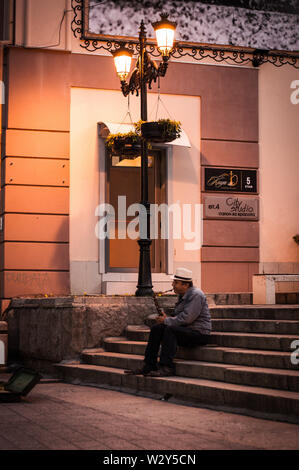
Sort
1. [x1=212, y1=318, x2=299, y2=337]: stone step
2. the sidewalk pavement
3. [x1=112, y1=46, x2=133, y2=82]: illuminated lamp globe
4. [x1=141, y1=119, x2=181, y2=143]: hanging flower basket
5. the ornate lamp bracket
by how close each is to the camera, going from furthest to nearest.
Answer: [x1=112, y1=46, x2=133, y2=82]: illuminated lamp globe < [x1=141, y1=119, x2=181, y2=143]: hanging flower basket < the ornate lamp bracket < [x1=212, y1=318, x2=299, y2=337]: stone step < the sidewalk pavement

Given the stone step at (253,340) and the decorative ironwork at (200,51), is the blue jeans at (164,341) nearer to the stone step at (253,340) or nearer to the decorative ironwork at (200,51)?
the stone step at (253,340)

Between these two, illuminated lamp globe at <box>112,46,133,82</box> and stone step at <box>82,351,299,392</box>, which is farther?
illuminated lamp globe at <box>112,46,133,82</box>

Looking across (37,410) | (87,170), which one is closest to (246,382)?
(37,410)

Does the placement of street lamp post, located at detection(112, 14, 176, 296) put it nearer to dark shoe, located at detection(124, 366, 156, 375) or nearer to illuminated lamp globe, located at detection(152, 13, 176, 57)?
illuminated lamp globe, located at detection(152, 13, 176, 57)

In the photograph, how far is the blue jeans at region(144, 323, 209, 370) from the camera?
962 cm

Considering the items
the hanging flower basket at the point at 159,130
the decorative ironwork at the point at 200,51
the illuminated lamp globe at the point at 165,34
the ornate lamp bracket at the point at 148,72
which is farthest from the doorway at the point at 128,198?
the illuminated lamp globe at the point at 165,34

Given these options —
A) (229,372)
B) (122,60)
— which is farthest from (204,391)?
(122,60)

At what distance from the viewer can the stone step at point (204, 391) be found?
7418 mm

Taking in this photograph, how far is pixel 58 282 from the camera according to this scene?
14.4m

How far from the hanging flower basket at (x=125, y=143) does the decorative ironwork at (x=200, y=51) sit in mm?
2494

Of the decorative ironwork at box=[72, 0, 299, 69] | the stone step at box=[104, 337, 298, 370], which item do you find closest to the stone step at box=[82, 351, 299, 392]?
the stone step at box=[104, 337, 298, 370]

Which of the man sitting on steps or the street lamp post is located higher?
the street lamp post

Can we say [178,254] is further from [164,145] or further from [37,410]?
[37,410]

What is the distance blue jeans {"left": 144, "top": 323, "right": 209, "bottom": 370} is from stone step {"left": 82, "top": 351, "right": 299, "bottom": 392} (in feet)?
0.68
